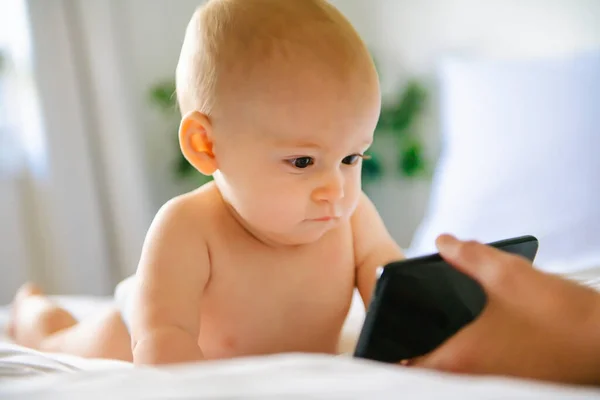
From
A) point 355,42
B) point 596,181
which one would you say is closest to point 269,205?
point 355,42

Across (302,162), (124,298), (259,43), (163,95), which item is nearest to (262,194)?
(302,162)

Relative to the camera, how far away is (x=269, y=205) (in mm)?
800

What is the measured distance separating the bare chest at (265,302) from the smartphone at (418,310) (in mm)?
283

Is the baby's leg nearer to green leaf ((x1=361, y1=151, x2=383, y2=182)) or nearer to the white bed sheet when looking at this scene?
the white bed sheet

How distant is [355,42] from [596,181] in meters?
0.71

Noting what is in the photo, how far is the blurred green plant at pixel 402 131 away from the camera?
209 centimetres

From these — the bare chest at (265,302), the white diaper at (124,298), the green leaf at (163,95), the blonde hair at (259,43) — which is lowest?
the white diaper at (124,298)

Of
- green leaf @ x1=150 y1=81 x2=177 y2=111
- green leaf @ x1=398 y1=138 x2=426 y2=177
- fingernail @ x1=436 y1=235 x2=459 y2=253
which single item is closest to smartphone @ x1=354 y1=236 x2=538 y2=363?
fingernail @ x1=436 y1=235 x2=459 y2=253

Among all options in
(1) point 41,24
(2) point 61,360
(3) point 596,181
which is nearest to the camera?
(2) point 61,360

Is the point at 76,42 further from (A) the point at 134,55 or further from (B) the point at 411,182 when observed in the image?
(B) the point at 411,182

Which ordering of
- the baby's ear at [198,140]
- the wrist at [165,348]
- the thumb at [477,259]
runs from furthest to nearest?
the baby's ear at [198,140] → the wrist at [165,348] → the thumb at [477,259]

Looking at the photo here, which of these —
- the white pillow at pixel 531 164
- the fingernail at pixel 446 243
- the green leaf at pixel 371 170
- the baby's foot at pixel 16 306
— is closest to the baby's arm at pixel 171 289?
the fingernail at pixel 446 243

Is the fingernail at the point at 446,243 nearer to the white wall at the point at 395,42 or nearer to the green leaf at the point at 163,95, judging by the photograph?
the white wall at the point at 395,42

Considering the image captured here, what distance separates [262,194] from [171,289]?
16 cm
